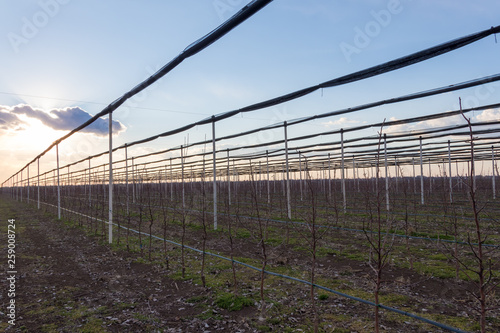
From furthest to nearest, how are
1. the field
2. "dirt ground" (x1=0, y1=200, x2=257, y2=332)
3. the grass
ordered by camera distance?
the grass
"dirt ground" (x1=0, y1=200, x2=257, y2=332)
the field

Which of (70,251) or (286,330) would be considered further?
(70,251)

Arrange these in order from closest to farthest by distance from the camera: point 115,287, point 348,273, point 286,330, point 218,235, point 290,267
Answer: point 286,330 < point 115,287 < point 348,273 < point 290,267 < point 218,235

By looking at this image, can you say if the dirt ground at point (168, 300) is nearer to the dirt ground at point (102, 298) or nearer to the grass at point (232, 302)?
the dirt ground at point (102, 298)

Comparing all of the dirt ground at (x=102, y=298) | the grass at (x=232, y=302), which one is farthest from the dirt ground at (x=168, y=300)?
the grass at (x=232, y=302)

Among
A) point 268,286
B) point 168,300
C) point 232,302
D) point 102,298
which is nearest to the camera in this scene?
point 232,302

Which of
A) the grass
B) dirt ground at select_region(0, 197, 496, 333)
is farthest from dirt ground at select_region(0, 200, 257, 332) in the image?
the grass

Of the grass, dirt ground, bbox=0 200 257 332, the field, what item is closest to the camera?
the field

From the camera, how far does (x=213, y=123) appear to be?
12.8 meters

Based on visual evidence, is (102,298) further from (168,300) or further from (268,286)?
(268,286)

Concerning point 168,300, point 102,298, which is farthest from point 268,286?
point 102,298

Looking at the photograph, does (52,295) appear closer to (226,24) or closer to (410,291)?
(226,24)

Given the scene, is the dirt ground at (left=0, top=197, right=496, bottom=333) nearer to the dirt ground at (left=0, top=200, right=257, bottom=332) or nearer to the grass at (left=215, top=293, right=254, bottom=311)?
the dirt ground at (left=0, top=200, right=257, bottom=332)

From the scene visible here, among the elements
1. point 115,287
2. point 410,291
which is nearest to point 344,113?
point 410,291

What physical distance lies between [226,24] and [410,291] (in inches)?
252
